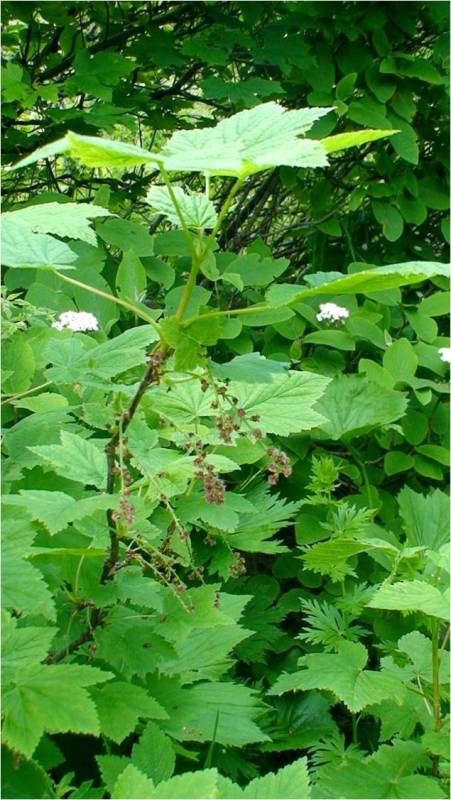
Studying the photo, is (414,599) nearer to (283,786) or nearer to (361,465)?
(283,786)

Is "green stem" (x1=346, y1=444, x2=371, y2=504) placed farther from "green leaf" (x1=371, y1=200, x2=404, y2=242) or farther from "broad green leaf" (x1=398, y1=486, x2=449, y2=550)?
"green leaf" (x1=371, y1=200, x2=404, y2=242)

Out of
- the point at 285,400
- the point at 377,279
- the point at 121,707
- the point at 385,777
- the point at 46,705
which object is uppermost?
the point at 377,279

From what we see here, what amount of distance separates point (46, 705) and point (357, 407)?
1426 millimetres

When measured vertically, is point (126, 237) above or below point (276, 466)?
below

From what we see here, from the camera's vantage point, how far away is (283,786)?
0.87 m

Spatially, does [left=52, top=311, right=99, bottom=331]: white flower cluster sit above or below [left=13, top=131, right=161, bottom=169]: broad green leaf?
below

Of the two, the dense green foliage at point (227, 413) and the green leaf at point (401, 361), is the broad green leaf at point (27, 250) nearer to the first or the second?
the dense green foliage at point (227, 413)

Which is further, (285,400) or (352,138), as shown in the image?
(285,400)

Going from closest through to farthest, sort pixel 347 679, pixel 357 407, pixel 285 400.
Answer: pixel 285 400 → pixel 347 679 → pixel 357 407

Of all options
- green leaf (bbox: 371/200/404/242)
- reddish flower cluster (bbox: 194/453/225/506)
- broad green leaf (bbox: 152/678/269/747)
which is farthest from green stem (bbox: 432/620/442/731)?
green leaf (bbox: 371/200/404/242)

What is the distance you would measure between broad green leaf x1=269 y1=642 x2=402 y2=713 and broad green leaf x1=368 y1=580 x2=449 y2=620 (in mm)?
233

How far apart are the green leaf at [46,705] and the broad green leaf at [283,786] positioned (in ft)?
0.59

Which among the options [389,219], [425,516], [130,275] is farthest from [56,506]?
[389,219]

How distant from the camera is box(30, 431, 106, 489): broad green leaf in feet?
3.19
